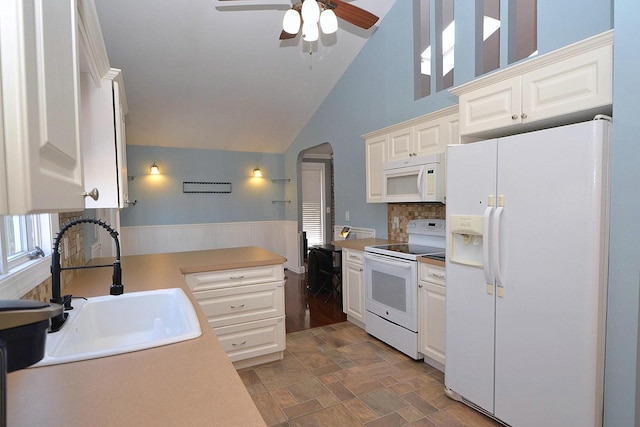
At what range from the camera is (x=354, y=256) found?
3467 millimetres

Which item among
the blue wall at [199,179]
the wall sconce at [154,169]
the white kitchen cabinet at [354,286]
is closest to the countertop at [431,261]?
the white kitchen cabinet at [354,286]

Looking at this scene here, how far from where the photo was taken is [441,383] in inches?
94.3

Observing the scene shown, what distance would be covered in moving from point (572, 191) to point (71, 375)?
208 cm

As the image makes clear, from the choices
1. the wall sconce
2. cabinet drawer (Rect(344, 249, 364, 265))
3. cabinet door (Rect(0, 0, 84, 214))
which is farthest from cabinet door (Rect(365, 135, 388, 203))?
the wall sconce

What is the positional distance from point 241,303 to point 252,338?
1.03ft

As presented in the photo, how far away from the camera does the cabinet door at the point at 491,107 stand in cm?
198

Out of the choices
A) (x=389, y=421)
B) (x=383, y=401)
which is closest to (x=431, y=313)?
(x=383, y=401)

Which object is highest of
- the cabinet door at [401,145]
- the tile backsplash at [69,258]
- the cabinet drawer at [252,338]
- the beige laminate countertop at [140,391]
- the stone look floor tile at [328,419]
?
the cabinet door at [401,145]

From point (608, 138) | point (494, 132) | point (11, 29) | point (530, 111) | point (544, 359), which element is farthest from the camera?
point (494, 132)

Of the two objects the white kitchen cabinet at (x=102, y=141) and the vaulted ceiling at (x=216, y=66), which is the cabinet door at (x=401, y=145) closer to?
the vaulted ceiling at (x=216, y=66)

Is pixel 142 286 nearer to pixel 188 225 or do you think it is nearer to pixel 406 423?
pixel 406 423

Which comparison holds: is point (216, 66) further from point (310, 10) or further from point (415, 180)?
point (415, 180)

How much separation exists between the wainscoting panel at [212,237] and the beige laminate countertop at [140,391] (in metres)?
5.07

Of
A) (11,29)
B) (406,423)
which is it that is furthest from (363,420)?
(11,29)
